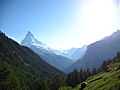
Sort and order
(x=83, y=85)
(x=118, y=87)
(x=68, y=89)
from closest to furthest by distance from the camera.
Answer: (x=118, y=87) → (x=83, y=85) → (x=68, y=89)

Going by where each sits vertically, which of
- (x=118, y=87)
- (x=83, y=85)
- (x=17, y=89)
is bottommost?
(x=118, y=87)

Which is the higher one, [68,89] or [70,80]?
[70,80]

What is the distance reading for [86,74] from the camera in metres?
153

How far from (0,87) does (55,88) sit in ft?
225

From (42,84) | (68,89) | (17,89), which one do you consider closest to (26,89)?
(42,84)

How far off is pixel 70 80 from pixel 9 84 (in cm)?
6934

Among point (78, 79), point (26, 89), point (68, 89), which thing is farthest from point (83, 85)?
point (26, 89)

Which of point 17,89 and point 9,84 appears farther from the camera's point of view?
point 17,89

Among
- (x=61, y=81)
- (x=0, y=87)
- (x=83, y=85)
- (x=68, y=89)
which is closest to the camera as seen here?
(x=0, y=87)

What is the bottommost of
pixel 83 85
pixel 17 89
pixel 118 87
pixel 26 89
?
pixel 118 87

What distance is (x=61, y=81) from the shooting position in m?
152

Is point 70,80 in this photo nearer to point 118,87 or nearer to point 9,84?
point 9,84

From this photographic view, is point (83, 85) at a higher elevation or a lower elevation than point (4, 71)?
lower

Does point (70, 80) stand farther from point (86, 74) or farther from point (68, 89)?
point (68, 89)
